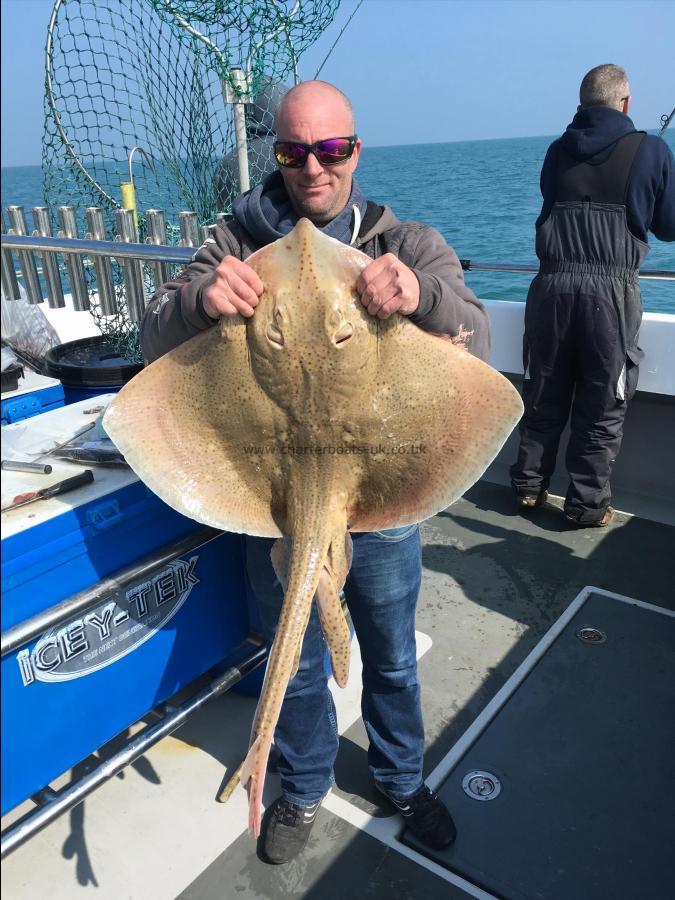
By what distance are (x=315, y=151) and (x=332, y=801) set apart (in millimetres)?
2154

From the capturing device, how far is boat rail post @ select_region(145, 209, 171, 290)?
267cm

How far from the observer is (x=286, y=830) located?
7.12 ft

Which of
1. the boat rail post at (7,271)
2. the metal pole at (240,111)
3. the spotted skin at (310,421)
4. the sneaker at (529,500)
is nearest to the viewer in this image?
the boat rail post at (7,271)

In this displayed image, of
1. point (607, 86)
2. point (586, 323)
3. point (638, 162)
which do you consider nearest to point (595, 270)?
point (586, 323)

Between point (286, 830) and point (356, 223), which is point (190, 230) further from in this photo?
point (286, 830)

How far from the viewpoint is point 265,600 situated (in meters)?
2.09

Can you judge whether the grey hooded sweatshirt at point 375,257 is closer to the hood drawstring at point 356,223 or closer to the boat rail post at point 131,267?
the hood drawstring at point 356,223

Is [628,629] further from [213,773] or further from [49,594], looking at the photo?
[49,594]

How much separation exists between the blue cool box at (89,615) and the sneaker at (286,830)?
0.54 meters

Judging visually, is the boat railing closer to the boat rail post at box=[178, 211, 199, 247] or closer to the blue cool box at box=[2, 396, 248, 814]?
the boat rail post at box=[178, 211, 199, 247]

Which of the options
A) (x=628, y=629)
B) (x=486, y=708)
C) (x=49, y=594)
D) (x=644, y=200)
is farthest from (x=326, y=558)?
(x=644, y=200)

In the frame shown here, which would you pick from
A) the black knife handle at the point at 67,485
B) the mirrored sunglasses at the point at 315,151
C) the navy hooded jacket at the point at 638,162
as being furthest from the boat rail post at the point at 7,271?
the navy hooded jacket at the point at 638,162

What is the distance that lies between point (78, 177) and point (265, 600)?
9.59ft

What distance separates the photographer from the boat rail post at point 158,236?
267cm
